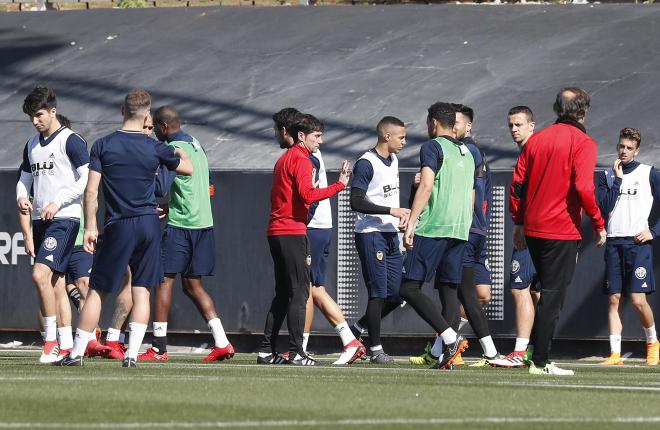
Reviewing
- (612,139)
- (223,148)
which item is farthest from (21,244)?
(612,139)

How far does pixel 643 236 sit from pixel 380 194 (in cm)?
263

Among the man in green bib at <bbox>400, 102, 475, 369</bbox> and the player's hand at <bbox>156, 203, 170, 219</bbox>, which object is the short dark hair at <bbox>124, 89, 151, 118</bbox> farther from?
the player's hand at <bbox>156, 203, 170, 219</bbox>

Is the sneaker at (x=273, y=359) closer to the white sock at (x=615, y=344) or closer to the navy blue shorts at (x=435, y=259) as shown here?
the navy blue shorts at (x=435, y=259)

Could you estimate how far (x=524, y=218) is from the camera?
441 inches

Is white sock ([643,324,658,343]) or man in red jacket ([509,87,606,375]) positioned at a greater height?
man in red jacket ([509,87,606,375])

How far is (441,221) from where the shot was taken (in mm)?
12656

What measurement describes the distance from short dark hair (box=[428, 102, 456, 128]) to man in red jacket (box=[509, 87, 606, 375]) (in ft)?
5.10

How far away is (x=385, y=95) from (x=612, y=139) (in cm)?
473

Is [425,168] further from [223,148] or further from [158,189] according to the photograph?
[223,148]

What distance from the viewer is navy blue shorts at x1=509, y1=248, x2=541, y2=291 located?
1388 centimetres

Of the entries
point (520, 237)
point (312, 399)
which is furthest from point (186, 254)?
point (312, 399)

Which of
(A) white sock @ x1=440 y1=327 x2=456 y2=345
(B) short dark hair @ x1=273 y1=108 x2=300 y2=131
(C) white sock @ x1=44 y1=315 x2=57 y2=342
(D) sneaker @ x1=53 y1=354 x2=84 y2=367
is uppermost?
(B) short dark hair @ x1=273 y1=108 x2=300 y2=131

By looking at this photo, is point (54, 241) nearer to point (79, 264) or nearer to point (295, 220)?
point (295, 220)

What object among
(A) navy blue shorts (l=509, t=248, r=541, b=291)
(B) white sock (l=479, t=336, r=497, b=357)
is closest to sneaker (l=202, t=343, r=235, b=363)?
(B) white sock (l=479, t=336, r=497, b=357)
